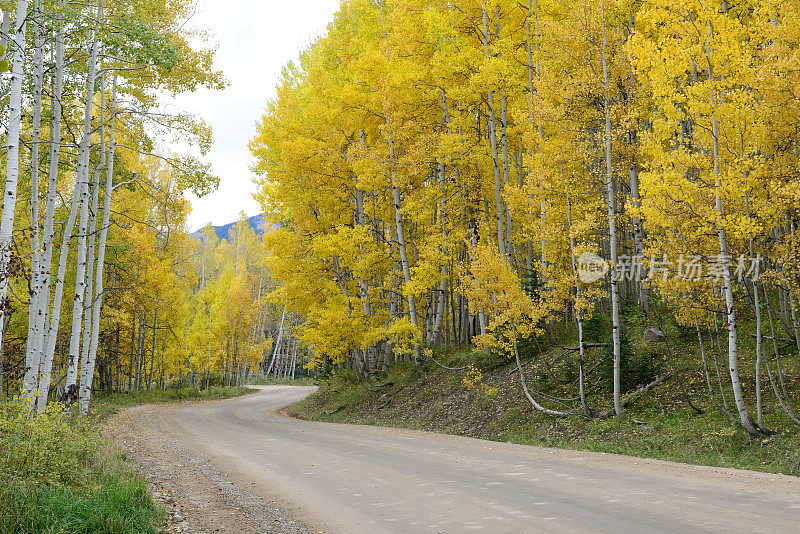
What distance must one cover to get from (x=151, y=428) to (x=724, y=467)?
14106mm

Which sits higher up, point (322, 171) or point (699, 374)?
point (322, 171)

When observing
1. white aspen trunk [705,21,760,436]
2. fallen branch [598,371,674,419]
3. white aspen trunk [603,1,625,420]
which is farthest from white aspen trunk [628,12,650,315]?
fallen branch [598,371,674,419]

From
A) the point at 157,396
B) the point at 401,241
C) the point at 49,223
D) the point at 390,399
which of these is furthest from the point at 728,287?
the point at 157,396

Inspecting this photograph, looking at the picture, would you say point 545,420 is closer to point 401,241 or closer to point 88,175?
point 401,241

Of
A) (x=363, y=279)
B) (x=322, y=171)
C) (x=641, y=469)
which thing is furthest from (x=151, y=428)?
(x=641, y=469)

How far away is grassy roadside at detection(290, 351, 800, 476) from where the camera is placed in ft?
29.8

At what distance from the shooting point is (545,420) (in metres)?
12.7

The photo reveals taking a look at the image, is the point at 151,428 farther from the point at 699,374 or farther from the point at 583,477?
the point at 699,374

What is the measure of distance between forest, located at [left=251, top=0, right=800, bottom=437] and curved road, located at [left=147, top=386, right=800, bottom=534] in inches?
108

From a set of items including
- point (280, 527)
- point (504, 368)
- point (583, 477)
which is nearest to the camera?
point (280, 527)

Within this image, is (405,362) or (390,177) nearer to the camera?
(390,177)

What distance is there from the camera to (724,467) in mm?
8422

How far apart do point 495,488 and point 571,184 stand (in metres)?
7.50

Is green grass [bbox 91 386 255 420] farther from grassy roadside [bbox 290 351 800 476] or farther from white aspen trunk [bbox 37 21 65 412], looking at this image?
white aspen trunk [bbox 37 21 65 412]
